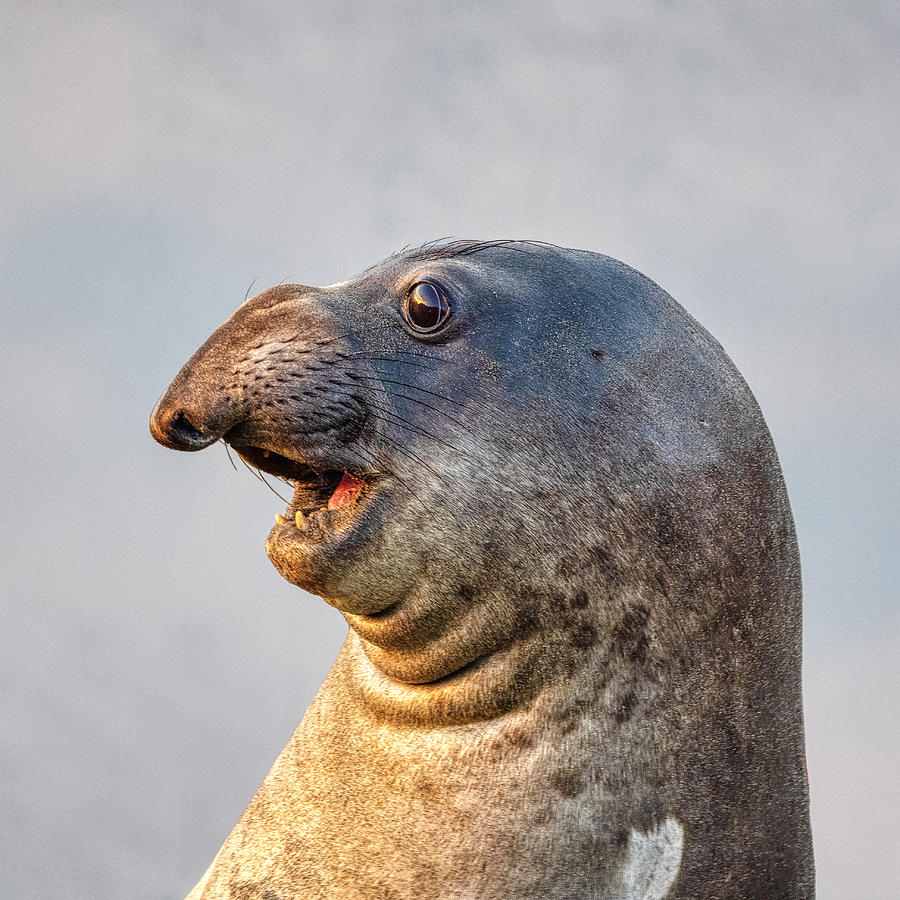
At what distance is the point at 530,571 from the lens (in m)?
3.89

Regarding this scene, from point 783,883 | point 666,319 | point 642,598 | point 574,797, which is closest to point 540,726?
point 574,797

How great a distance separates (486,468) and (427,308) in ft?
1.65

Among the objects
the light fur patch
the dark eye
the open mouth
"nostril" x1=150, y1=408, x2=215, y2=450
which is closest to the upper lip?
the open mouth

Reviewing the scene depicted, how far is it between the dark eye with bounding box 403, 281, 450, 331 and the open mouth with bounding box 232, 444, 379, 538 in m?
0.47

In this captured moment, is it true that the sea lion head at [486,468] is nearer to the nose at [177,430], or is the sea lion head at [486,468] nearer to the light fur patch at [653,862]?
the nose at [177,430]

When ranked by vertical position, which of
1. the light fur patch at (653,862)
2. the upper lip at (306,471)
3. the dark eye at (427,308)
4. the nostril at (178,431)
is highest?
the dark eye at (427,308)

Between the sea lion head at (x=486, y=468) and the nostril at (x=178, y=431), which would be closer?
the sea lion head at (x=486, y=468)

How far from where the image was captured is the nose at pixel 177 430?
161 inches

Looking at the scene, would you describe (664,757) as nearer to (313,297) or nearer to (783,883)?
(783,883)

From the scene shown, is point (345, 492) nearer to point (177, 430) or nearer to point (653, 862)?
point (177, 430)

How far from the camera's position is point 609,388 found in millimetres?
4035

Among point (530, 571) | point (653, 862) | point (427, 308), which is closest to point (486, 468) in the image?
point (530, 571)

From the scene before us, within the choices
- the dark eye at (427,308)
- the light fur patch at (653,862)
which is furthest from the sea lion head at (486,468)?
the light fur patch at (653,862)

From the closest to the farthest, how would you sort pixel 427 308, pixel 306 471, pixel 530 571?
pixel 530 571
pixel 427 308
pixel 306 471
